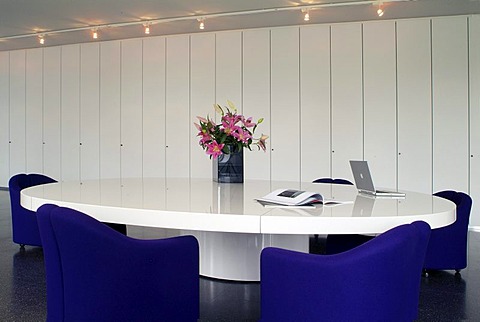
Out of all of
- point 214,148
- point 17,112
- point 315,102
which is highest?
point 17,112

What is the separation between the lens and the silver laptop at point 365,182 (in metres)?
2.48

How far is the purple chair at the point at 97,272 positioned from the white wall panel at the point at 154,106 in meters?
6.09

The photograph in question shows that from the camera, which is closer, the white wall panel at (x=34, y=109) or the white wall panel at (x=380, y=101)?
the white wall panel at (x=380, y=101)

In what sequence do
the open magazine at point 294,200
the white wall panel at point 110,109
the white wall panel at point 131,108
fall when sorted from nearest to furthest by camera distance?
the open magazine at point 294,200, the white wall panel at point 131,108, the white wall panel at point 110,109

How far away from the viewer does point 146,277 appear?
148cm

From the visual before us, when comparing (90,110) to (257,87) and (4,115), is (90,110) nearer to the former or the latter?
(4,115)

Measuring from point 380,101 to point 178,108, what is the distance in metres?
3.56

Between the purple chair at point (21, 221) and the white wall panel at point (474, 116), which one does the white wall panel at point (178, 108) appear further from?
the white wall panel at point (474, 116)

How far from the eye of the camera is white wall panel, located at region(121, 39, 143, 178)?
765cm

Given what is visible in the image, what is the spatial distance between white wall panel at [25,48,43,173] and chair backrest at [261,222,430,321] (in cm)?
857

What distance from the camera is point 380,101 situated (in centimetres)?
627

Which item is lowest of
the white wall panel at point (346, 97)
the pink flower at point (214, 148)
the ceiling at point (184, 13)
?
the pink flower at point (214, 148)

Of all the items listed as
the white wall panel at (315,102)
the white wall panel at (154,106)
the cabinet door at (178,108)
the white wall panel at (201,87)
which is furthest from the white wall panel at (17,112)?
the white wall panel at (315,102)

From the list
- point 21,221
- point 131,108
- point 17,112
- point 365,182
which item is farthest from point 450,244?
point 17,112
